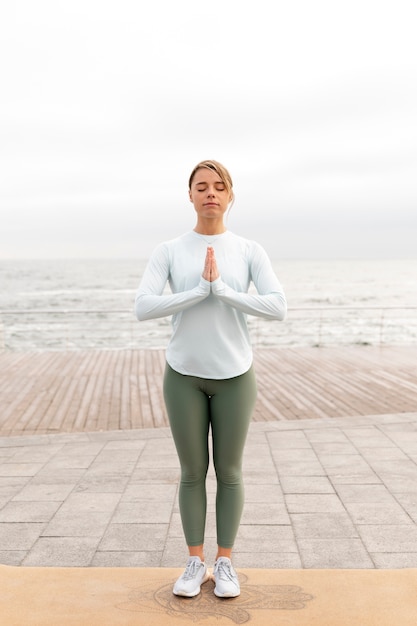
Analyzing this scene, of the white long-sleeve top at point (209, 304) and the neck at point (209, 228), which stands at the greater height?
the neck at point (209, 228)

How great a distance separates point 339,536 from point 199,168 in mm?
2085

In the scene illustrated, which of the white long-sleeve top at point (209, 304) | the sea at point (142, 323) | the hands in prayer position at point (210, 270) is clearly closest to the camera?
the hands in prayer position at point (210, 270)

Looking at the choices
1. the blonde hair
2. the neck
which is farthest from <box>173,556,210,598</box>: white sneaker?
the blonde hair

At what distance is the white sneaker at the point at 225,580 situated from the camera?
7.11ft

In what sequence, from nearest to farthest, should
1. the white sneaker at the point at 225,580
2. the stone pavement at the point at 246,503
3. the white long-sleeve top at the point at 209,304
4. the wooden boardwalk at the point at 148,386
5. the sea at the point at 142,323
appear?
the white long-sleeve top at the point at 209,304 < the white sneaker at the point at 225,580 < the stone pavement at the point at 246,503 < the wooden boardwalk at the point at 148,386 < the sea at the point at 142,323

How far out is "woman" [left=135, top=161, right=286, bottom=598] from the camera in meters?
2.08

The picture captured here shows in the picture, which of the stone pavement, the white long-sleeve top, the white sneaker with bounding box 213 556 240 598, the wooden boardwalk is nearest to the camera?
the white long-sleeve top

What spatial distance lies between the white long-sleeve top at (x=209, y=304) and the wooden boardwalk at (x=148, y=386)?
11.4ft

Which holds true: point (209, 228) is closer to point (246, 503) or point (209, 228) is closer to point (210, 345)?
point (210, 345)

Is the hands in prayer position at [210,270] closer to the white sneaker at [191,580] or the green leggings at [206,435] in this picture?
the green leggings at [206,435]

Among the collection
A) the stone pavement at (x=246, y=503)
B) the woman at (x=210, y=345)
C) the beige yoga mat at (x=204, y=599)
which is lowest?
the stone pavement at (x=246, y=503)

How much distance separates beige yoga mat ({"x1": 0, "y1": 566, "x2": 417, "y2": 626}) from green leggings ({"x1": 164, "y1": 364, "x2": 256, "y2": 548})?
26 cm

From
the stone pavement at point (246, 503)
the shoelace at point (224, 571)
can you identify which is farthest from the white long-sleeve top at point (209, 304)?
the stone pavement at point (246, 503)

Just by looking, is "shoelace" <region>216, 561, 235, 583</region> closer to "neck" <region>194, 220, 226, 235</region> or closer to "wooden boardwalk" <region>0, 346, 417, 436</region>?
"neck" <region>194, 220, 226, 235</region>
